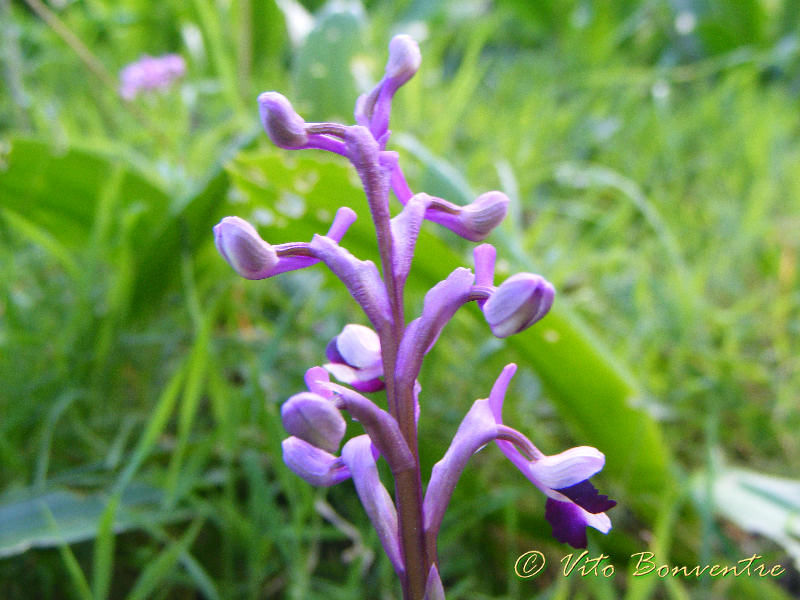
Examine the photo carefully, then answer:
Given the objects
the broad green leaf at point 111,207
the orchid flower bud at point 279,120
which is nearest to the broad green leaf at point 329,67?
the broad green leaf at point 111,207

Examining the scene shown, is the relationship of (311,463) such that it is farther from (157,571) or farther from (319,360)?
(319,360)

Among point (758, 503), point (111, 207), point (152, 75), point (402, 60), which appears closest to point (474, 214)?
point (402, 60)

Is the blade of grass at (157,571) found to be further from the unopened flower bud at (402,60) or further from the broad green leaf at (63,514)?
the unopened flower bud at (402,60)

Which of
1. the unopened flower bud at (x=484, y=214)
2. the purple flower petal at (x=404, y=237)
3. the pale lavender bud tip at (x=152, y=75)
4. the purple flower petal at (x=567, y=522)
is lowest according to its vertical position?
the purple flower petal at (x=567, y=522)

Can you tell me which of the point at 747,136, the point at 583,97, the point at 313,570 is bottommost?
the point at 313,570

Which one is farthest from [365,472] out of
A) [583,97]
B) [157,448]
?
[583,97]

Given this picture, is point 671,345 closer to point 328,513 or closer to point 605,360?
point 605,360

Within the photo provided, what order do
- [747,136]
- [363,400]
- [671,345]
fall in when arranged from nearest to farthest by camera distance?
[363,400] → [671,345] → [747,136]
